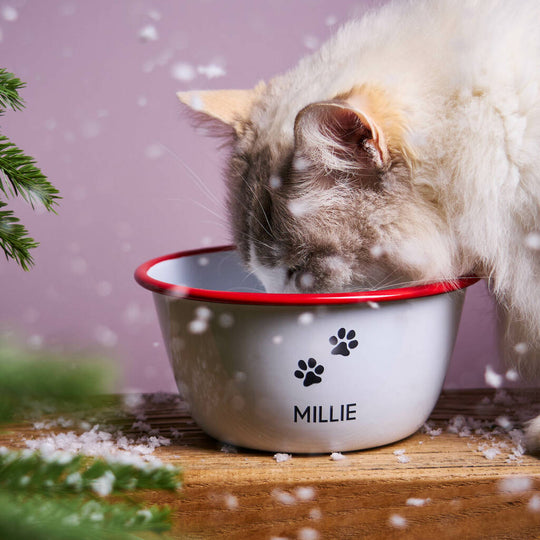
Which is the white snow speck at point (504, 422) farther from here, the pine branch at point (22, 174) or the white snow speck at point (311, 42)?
the white snow speck at point (311, 42)

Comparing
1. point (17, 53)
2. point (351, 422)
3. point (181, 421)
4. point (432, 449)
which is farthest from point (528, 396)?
point (17, 53)

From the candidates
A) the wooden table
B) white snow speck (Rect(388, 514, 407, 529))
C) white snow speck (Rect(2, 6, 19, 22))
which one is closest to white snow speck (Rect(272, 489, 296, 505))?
the wooden table

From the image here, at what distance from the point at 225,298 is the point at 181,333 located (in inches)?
3.7

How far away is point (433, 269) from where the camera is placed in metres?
0.75

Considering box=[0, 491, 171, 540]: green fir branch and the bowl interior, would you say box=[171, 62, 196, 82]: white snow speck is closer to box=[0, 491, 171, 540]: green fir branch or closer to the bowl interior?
the bowl interior

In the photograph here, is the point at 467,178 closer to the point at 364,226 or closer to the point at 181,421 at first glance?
the point at 364,226

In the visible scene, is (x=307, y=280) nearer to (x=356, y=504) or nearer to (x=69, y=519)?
(x=356, y=504)

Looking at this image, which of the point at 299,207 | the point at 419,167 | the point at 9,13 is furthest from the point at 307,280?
the point at 9,13

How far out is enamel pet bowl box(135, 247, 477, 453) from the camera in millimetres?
678

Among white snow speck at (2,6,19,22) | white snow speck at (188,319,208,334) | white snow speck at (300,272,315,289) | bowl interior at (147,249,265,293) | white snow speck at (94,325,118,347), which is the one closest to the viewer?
white snow speck at (188,319,208,334)

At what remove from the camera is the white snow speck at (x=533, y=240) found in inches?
28.9

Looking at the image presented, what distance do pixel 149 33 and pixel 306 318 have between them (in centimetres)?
83

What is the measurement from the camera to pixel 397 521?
26.5 inches

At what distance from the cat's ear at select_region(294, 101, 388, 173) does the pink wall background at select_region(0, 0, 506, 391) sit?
54cm
